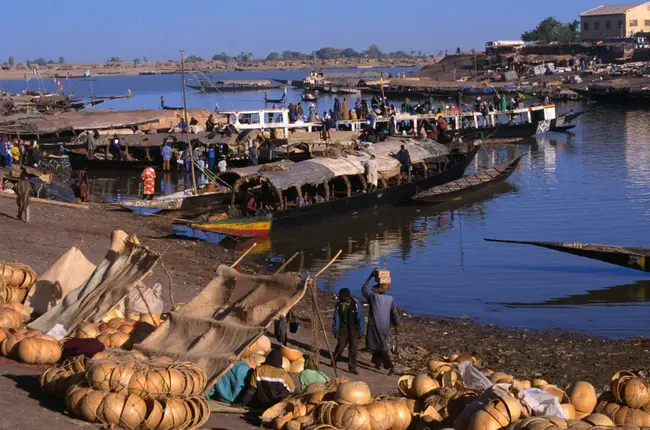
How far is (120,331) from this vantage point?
10.1m

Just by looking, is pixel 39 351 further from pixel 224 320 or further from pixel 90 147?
pixel 90 147

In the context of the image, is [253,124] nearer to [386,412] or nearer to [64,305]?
[64,305]

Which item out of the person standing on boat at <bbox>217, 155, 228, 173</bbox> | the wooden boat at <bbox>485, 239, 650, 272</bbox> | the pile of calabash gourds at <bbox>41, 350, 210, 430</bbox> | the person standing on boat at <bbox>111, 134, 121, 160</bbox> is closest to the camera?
the pile of calabash gourds at <bbox>41, 350, 210, 430</bbox>

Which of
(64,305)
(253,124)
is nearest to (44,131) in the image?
(253,124)

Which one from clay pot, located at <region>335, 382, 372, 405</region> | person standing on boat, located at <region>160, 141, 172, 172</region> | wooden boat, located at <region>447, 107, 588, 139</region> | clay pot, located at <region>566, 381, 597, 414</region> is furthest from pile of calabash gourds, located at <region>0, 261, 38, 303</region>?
wooden boat, located at <region>447, 107, 588, 139</region>

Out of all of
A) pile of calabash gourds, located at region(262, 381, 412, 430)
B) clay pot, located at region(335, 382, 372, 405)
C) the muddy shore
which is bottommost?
the muddy shore

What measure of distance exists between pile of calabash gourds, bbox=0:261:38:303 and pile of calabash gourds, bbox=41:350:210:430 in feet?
11.4

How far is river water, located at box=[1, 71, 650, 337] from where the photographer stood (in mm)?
15547

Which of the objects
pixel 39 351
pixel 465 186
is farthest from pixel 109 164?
pixel 39 351

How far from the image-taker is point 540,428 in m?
6.82

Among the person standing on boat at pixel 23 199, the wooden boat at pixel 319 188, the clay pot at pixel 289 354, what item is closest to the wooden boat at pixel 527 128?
the wooden boat at pixel 319 188

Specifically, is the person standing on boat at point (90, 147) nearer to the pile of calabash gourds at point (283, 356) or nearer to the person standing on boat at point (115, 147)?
the person standing on boat at point (115, 147)

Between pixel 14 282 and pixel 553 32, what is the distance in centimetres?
10892

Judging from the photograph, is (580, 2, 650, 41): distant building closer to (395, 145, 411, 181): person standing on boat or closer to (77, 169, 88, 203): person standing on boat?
(395, 145, 411, 181): person standing on boat
